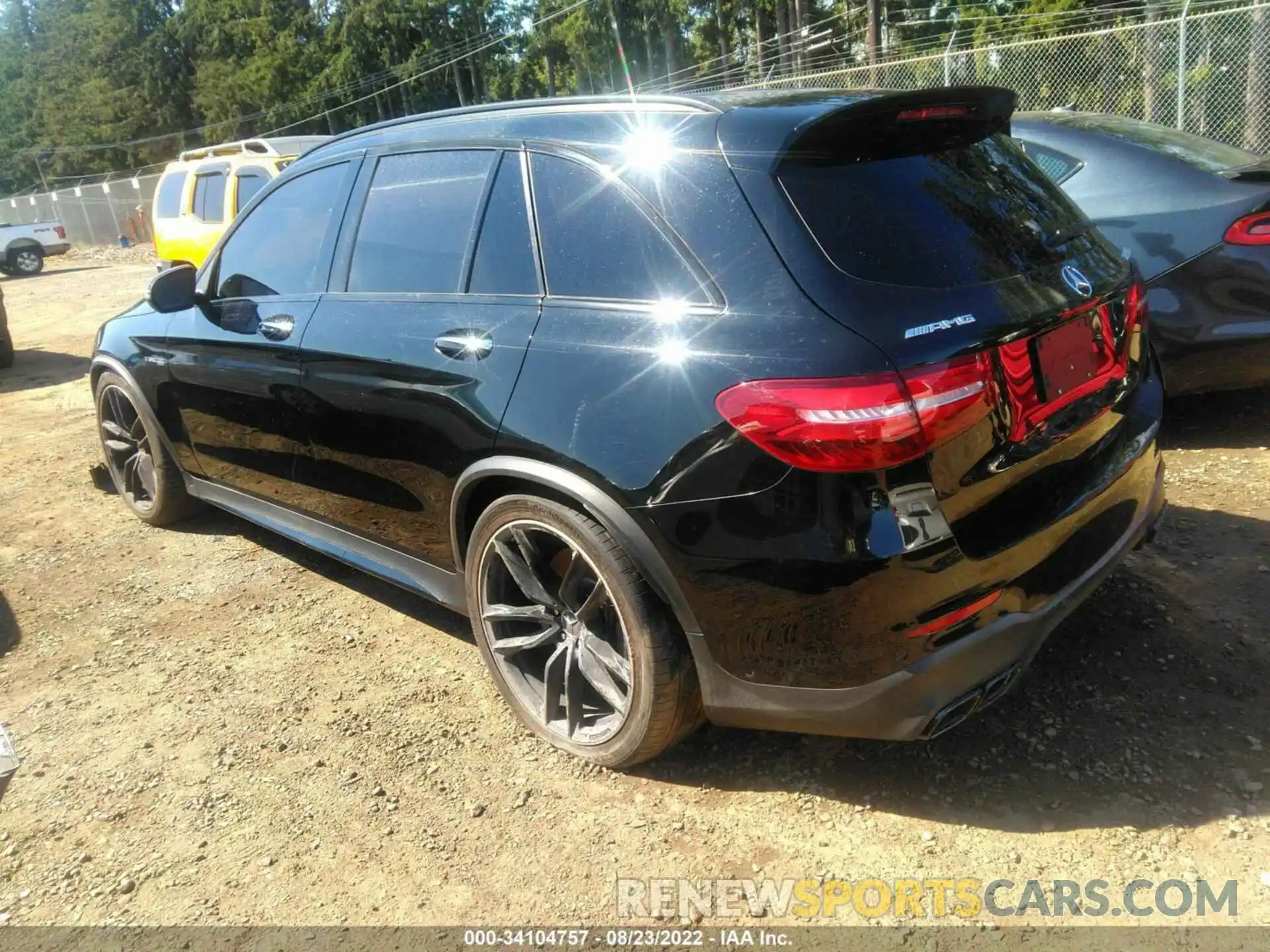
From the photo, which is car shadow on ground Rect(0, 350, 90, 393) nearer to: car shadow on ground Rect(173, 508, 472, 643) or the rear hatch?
car shadow on ground Rect(173, 508, 472, 643)

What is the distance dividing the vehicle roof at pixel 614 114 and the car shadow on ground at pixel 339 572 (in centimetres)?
166

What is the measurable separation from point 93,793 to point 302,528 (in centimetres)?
124

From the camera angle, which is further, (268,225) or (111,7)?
(111,7)

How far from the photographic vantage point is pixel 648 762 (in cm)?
289

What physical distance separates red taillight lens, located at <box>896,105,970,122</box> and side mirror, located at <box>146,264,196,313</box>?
10.0ft

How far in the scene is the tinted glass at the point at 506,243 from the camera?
112 inches

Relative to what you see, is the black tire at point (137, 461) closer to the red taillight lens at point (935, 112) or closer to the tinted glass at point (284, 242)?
the tinted glass at point (284, 242)

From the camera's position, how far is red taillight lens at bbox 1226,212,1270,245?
4328 mm

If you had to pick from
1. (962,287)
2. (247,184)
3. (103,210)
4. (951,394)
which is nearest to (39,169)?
(103,210)

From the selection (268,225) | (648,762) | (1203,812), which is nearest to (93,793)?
(648,762)

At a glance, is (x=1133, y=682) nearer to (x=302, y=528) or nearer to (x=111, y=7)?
(x=302, y=528)

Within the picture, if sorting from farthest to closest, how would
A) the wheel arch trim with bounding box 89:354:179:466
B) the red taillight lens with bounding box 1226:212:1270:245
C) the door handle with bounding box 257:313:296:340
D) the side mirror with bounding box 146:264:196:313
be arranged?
the wheel arch trim with bounding box 89:354:179:466, the red taillight lens with bounding box 1226:212:1270:245, the side mirror with bounding box 146:264:196:313, the door handle with bounding box 257:313:296:340

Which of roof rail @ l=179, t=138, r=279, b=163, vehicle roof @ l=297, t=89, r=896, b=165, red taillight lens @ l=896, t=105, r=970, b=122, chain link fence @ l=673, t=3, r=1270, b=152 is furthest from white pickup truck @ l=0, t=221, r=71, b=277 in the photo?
red taillight lens @ l=896, t=105, r=970, b=122

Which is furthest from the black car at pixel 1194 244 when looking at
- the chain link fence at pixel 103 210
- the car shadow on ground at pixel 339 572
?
the chain link fence at pixel 103 210
